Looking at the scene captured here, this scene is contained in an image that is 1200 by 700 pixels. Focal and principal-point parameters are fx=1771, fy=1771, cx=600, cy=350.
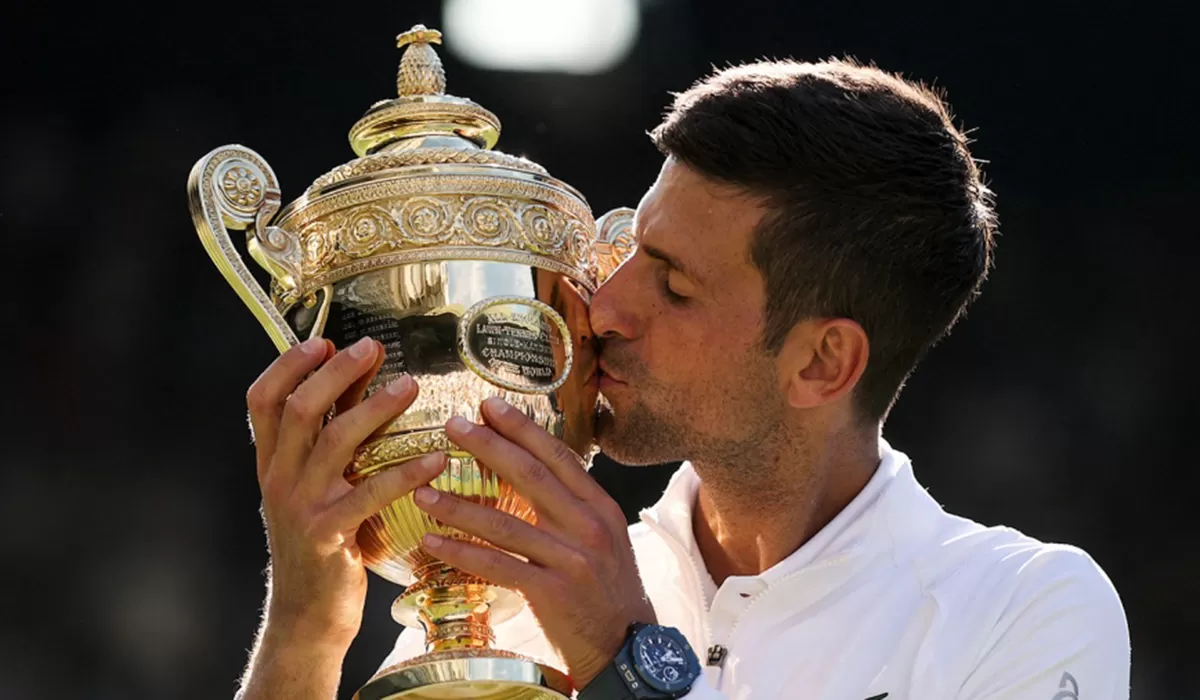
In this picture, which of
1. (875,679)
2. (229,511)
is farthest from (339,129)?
(875,679)

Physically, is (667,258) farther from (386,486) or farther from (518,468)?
(386,486)

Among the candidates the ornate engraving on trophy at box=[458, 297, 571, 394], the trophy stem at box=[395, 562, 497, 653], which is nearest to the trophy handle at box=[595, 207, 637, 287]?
the ornate engraving on trophy at box=[458, 297, 571, 394]

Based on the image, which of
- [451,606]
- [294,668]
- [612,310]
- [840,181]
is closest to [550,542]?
[451,606]

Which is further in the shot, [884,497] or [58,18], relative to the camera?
[58,18]

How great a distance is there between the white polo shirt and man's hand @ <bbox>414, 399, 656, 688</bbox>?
0.50 feet

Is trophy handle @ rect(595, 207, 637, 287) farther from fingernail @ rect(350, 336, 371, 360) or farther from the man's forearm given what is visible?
the man's forearm

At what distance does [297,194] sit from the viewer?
16.9ft

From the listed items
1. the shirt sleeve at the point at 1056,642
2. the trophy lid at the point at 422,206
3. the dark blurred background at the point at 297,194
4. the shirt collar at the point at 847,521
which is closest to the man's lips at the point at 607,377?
the trophy lid at the point at 422,206

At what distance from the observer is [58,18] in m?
4.98

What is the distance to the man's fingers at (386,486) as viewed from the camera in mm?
2166

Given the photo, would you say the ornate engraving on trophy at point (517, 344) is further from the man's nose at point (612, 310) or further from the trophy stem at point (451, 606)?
the trophy stem at point (451, 606)

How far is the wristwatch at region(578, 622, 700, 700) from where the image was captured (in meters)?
2.18

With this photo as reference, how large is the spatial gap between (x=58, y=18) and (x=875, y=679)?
3.49 meters

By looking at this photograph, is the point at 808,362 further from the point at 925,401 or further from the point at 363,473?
the point at 925,401
